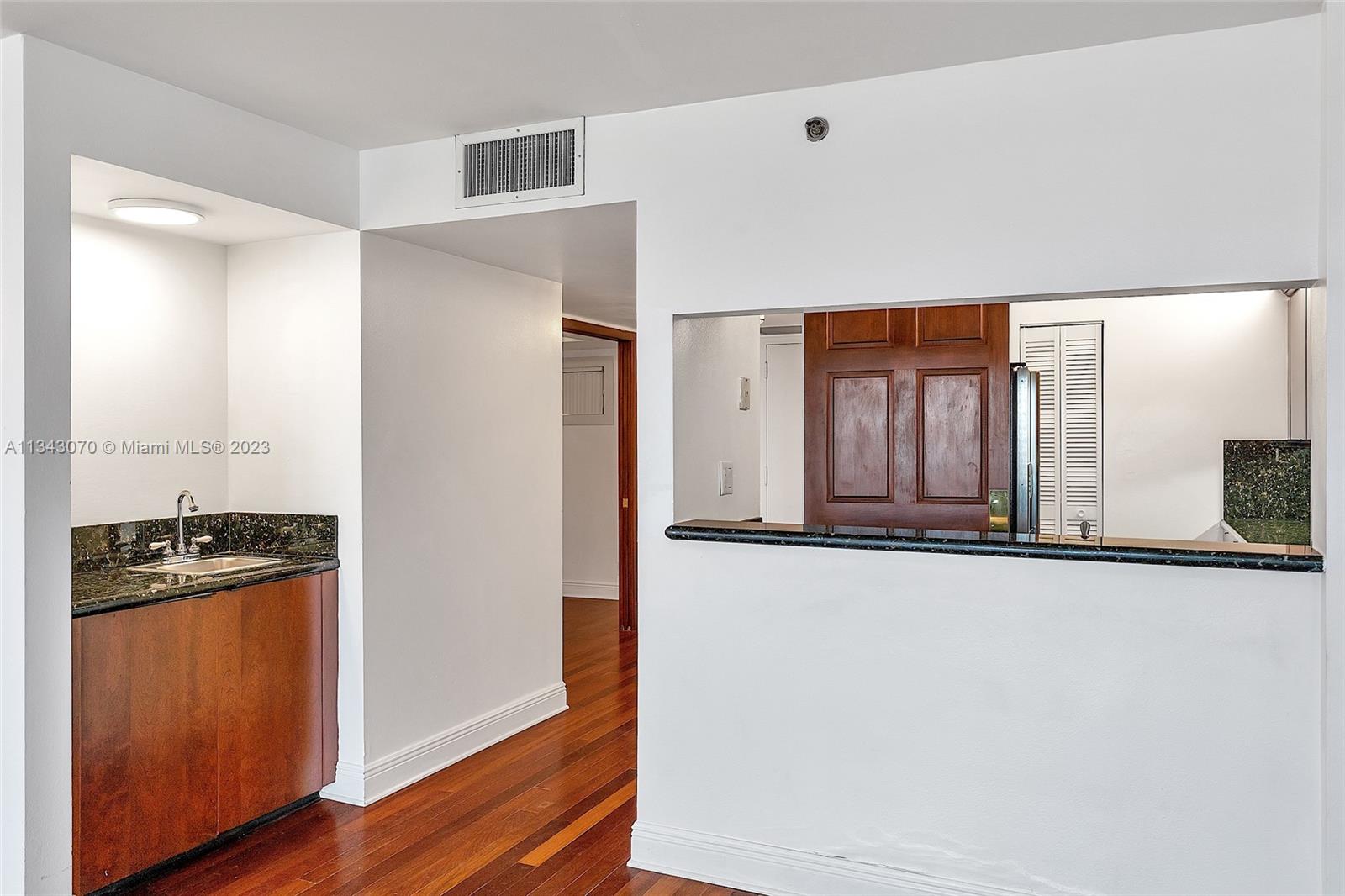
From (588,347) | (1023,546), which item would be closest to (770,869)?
(1023,546)

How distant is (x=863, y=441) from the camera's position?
3875mm

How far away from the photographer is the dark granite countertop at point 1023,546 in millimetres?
2283

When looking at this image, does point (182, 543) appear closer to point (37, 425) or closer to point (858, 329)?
point (37, 425)

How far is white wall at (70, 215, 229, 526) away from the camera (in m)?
3.28

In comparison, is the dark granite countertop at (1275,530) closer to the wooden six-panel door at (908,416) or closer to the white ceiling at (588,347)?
the wooden six-panel door at (908,416)

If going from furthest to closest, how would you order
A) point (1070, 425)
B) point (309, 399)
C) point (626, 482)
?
1. point (626, 482)
2. point (1070, 425)
3. point (309, 399)

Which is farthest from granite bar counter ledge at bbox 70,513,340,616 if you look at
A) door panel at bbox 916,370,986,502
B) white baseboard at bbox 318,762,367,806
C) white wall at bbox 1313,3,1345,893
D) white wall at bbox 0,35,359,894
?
white wall at bbox 1313,3,1345,893

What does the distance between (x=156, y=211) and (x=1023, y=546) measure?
115 inches

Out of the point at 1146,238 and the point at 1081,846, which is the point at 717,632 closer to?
the point at 1081,846

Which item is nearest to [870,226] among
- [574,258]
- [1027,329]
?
[574,258]

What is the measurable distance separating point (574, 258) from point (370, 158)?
2.96 ft

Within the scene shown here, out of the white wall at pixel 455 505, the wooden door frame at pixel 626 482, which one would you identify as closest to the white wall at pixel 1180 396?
the wooden door frame at pixel 626 482

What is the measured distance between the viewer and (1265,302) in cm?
511

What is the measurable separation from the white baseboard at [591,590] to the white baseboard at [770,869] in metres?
4.53
